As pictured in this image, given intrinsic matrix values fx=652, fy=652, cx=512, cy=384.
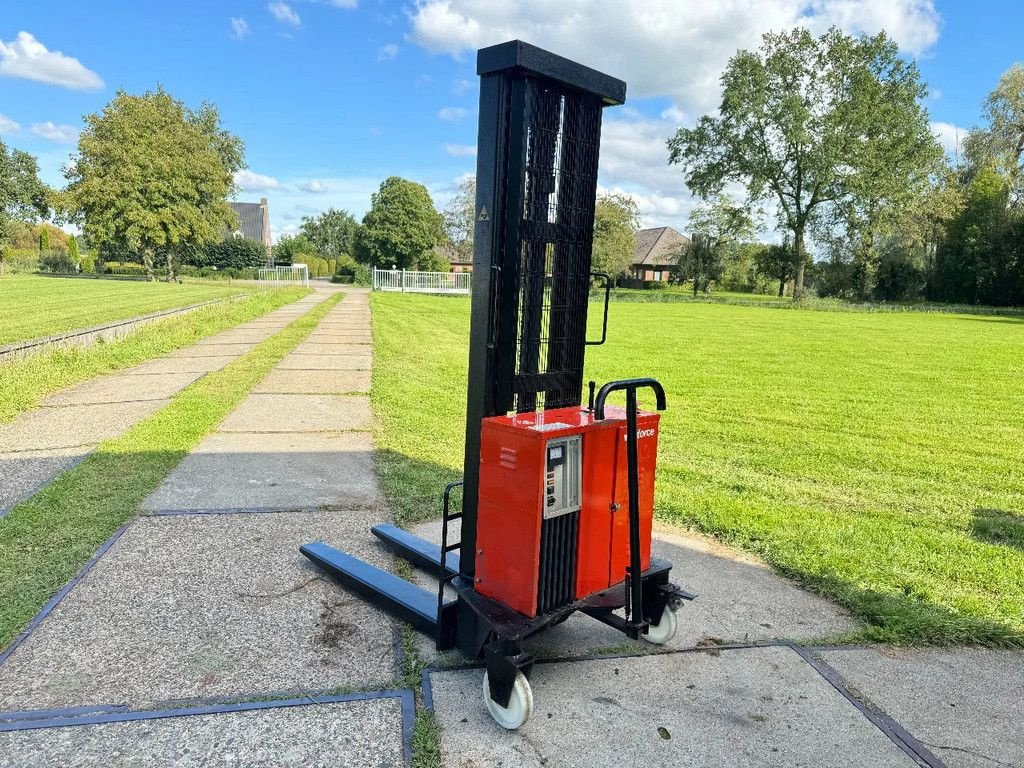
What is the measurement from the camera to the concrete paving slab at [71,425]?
17.6 ft

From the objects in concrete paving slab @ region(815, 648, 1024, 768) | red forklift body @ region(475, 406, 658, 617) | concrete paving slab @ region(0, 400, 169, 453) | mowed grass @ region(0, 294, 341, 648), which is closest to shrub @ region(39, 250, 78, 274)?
concrete paving slab @ region(0, 400, 169, 453)

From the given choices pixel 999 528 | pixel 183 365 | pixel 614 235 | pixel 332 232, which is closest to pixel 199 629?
pixel 999 528

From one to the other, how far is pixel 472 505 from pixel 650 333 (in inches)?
623

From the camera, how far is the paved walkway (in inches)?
80.8

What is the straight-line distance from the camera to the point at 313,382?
28.6 feet

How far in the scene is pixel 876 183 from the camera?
39.2 m

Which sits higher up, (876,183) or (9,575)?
(876,183)

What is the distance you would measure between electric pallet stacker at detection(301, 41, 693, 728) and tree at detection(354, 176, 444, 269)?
54.8 meters

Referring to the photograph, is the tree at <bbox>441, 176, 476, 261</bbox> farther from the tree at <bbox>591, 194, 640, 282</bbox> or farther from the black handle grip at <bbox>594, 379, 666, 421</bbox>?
the black handle grip at <bbox>594, 379, 666, 421</bbox>

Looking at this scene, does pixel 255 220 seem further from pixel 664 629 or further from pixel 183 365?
pixel 664 629

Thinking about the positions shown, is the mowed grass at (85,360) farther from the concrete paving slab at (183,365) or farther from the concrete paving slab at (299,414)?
the concrete paving slab at (299,414)

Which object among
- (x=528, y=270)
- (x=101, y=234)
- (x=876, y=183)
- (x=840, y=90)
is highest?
(x=840, y=90)

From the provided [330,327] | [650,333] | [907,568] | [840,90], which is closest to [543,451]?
[907,568]

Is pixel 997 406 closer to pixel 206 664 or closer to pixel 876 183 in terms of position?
pixel 206 664
